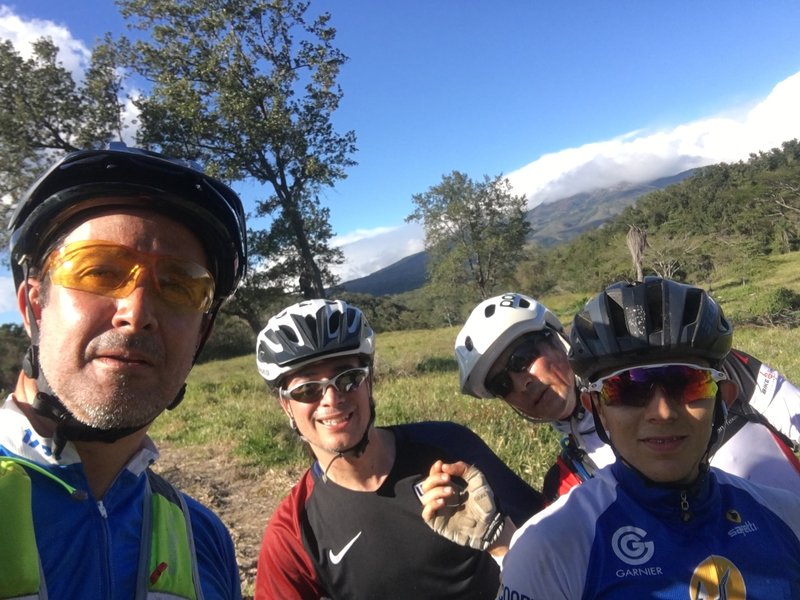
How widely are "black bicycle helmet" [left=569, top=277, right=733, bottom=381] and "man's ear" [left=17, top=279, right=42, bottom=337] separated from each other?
210 cm

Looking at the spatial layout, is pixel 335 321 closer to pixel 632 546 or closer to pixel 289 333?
pixel 289 333

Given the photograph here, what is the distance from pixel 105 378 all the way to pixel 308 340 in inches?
55.2

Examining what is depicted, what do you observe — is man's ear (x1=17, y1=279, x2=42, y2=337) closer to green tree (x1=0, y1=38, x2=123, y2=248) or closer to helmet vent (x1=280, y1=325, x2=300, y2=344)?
helmet vent (x1=280, y1=325, x2=300, y2=344)

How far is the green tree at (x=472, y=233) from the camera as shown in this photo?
48.1 m

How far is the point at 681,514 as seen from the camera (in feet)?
5.97

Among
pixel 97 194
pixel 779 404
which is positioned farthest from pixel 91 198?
pixel 779 404

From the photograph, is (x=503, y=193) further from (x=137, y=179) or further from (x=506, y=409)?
(x=137, y=179)

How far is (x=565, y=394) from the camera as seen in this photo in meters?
2.83

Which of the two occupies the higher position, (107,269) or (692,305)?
(107,269)

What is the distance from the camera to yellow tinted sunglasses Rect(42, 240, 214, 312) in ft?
5.59

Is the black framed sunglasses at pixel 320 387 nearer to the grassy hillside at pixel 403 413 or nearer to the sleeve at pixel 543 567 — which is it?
the sleeve at pixel 543 567

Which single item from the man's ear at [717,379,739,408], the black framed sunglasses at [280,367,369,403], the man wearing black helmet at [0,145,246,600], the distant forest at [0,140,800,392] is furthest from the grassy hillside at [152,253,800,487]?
the distant forest at [0,140,800,392]

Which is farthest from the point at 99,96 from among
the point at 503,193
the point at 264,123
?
the point at 503,193

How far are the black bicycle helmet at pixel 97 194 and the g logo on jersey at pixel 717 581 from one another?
221 centimetres
